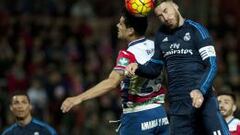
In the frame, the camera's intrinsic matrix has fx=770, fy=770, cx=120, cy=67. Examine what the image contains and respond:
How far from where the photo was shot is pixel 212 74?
25.3 feet

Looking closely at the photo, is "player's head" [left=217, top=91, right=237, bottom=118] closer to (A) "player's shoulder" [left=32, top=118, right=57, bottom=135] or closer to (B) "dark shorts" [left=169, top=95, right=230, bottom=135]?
(B) "dark shorts" [left=169, top=95, right=230, bottom=135]

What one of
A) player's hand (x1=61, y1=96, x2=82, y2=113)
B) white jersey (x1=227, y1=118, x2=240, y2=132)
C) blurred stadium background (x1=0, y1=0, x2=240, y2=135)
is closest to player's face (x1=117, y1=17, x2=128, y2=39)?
player's hand (x1=61, y1=96, x2=82, y2=113)

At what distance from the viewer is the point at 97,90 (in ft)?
26.4

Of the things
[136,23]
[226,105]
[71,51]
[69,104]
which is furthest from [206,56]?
[71,51]

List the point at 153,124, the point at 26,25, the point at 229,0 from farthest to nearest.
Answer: the point at 229,0
the point at 26,25
the point at 153,124

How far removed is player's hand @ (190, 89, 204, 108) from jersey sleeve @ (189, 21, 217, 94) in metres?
0.14

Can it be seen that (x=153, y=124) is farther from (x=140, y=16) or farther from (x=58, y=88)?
(x=58, y=88)

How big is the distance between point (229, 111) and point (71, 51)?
7.60 m

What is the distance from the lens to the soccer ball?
857 centimetres

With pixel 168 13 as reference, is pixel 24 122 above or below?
below

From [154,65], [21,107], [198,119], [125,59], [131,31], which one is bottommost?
[198,119]

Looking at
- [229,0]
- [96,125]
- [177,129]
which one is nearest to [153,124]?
[177,129]

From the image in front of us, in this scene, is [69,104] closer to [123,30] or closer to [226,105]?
[123,30]

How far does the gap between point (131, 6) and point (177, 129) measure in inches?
59.7
